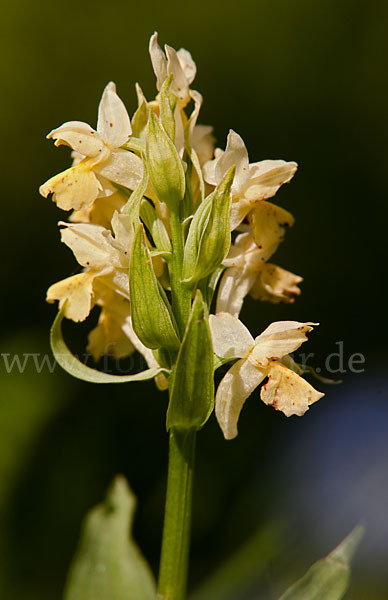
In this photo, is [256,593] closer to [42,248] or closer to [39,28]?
[42,248]

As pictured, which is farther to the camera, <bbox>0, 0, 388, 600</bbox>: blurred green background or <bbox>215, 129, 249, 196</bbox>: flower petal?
<bbox>0, 0, 388, 600</bbox>: blurred green background

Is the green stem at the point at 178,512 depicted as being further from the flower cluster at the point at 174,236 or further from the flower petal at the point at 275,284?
the flower petal at the point at 275,284

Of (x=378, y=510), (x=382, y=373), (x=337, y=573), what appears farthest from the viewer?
(x=382, y=373)

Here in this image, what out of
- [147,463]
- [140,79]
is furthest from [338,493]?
[140,79]

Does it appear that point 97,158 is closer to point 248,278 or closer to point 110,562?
point 248,278

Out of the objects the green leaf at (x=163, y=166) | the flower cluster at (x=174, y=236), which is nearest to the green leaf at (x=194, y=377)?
the flower cluster at (x=174, y=236)

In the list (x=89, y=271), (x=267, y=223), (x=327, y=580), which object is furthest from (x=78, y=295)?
(x=327, y=580)

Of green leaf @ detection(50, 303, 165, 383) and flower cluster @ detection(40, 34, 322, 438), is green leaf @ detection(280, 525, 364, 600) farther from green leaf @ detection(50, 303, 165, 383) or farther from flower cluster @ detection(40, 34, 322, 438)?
green leaf @ detection(50, 303, 165, 383)

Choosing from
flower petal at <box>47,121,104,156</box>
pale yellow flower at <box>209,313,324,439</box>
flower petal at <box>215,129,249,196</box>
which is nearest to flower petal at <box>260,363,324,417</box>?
pale yellow flower at <box>209,313,324,439</box>
